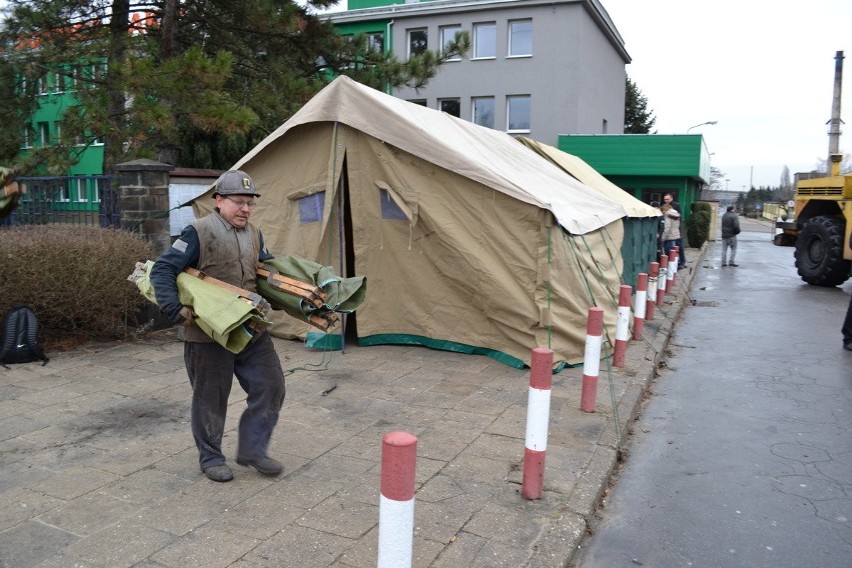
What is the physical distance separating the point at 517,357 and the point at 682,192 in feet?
75.7

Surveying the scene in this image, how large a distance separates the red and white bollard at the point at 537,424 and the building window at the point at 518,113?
88.3 ft

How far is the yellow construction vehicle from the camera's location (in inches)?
584

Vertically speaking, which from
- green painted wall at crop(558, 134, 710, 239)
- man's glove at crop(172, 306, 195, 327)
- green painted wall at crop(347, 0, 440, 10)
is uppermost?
green painted wall at crop(347, 0, 440, 10)

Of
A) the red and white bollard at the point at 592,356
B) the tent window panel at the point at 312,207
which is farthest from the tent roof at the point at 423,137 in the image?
the red and white bollard at the point at 592,356

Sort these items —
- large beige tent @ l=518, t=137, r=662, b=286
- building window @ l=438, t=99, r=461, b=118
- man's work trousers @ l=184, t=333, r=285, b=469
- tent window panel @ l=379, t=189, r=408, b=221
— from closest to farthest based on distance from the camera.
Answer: man's work trousers @ l=184, t=333, r=285, b=469
tent window panel @ l=379, t=189, r=408, b=221
large beige tent @ l=518, t=137, r=662, b=286
building window @ l=438, t=99, r=461, b=118

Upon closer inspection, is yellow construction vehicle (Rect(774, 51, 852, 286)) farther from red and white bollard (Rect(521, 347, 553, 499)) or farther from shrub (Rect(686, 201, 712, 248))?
red and white bollard (Rect(521, 347, 553, 499))

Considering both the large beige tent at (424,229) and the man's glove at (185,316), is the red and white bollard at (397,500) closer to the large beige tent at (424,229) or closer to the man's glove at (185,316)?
the man's glove at (185,316)

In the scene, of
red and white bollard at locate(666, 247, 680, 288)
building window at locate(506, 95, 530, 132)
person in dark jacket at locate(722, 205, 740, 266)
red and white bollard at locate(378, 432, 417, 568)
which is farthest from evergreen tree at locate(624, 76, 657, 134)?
red and white bollard at locate(378, 432, 417, 568)

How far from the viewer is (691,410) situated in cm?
637

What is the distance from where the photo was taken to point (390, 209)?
750cm

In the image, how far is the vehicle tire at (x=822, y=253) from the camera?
1487 centimetres

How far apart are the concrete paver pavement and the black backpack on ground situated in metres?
0.15

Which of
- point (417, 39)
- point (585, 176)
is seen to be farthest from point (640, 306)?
point (417, 39)

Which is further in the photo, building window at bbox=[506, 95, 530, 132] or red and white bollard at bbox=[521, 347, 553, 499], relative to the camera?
building window at bbox=[506, 95, 530, 132]
